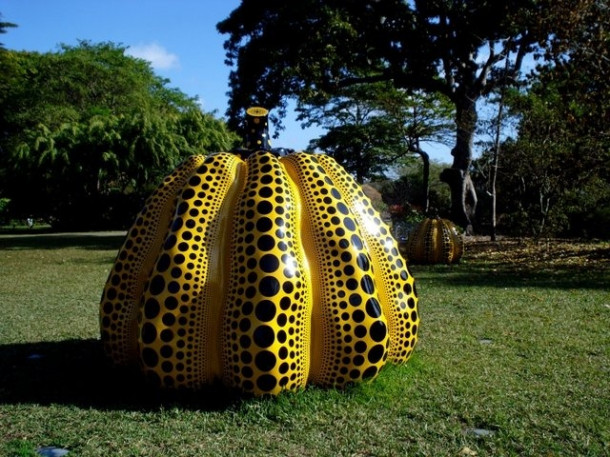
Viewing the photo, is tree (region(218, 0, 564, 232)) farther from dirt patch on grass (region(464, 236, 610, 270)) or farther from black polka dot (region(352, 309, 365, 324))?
black polka dot (region(352, 309, 365, 324))

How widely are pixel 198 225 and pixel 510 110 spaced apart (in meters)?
18.7

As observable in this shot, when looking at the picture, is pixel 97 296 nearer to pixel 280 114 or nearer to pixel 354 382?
pixel 354 382

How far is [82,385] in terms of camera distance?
4938 millimetres

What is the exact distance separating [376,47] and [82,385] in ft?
62.7

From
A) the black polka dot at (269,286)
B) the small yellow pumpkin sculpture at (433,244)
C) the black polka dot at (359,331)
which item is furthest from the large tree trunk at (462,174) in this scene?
the black polka dot at (269,286)

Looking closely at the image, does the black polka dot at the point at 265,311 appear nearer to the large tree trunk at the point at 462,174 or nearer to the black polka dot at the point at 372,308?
the black polka dot at the point at 372,308

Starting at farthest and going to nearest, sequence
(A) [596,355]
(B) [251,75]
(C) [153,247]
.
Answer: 1. (B) [251,75]
2. (A) [596,355]
3. (C) [153,247]

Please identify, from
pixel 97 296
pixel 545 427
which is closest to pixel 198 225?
pixel 545 427

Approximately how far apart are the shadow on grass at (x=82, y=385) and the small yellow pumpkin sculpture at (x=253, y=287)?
0.45 ft

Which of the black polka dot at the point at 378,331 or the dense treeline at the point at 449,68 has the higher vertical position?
the dense treeline at the point at 449,68

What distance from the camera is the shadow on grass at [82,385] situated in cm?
444

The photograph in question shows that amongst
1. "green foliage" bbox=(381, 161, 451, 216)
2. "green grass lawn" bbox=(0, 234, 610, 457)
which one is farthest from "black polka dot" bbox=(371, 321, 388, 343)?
"green foliage" bbox=(381, 161, 451, 216)

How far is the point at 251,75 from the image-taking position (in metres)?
23.0

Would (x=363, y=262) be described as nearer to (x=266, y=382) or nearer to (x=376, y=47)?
(x=266, y=382)
